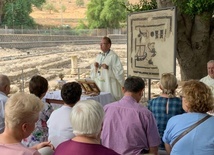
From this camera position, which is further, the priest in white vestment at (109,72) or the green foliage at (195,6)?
the priest in white vestment at (109,72)

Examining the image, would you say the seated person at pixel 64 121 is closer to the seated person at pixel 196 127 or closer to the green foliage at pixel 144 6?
the seated person at pixel 196 127

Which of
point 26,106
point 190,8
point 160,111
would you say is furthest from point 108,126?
point 190,8

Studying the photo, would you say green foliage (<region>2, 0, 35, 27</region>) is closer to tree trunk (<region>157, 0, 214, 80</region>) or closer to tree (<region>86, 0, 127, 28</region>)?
tree (<region>86, 0, 127, 28</region>)

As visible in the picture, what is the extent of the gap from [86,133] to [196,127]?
2.99 ft

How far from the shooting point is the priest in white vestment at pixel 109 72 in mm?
7387

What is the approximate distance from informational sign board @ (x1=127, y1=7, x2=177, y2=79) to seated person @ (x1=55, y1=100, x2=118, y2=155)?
3.98 meters

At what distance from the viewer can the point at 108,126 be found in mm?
3270

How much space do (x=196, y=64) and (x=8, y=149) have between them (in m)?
6.72

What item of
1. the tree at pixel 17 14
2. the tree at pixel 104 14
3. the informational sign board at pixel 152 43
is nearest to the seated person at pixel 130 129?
the informational sign board at pixel 152 43

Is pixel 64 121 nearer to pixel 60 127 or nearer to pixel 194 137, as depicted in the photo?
pixel 60 127

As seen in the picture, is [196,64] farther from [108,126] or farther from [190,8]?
[108,126]

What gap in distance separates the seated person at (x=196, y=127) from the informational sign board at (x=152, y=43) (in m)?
3.26

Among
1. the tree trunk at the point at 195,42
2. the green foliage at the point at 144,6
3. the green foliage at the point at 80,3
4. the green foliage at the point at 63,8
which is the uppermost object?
the green foliage at the point at 80,3

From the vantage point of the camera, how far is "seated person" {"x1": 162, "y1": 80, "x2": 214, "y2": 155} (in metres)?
2.70
